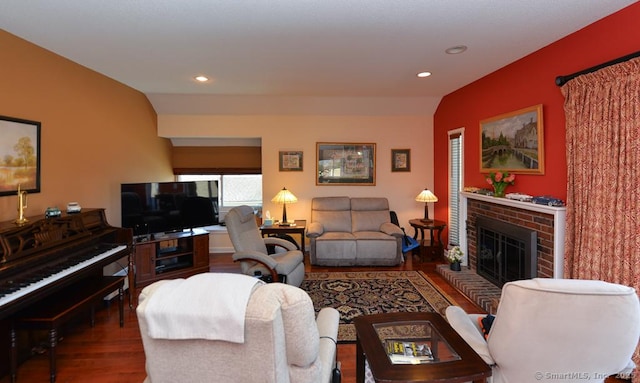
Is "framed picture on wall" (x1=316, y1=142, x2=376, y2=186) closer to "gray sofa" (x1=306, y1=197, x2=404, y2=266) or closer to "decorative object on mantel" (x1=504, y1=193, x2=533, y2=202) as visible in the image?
"gray sofa" (x1=306, y1=197, x2=404, y2=266)

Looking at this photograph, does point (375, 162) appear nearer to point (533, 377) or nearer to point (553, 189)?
point (553, 189)

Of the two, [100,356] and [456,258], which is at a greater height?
[456,258]

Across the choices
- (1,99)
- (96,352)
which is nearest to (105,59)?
(1,99)

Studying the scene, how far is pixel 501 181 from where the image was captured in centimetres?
353

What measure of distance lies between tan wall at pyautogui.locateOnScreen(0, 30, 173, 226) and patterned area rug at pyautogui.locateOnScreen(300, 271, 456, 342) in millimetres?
2745

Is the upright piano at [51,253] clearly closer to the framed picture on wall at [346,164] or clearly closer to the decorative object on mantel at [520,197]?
the framed picture on wall at [346,164]

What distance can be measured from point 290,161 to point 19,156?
3.50 meters

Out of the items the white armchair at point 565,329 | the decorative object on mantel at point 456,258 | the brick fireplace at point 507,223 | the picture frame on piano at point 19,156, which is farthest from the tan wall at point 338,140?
the white armchair at point 565,329

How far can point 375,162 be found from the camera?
Answer: 564 centimetres

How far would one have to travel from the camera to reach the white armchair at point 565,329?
140cm

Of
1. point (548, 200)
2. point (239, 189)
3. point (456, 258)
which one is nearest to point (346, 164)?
point (239, 189)

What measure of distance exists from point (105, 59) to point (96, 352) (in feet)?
9.05

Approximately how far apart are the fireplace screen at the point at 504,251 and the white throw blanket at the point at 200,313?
293cm

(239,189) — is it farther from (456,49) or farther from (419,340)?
(419,340)
